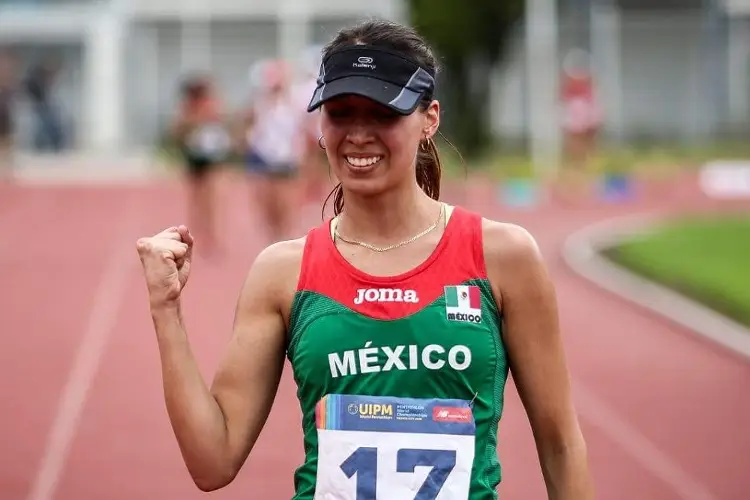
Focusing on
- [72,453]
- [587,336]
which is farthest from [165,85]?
[72,453]

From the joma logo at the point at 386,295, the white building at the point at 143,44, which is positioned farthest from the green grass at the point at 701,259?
the white building at the point at 143,44

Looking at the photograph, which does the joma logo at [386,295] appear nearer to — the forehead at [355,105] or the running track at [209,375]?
the forehead at [355,105]

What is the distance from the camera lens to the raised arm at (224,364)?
10.0ft

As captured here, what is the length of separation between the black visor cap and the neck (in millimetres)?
228

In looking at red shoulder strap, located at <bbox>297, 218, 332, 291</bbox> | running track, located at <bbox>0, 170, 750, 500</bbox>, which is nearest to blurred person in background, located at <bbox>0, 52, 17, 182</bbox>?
running track, located at <bbox>0, 170, 750, 500</bbox>

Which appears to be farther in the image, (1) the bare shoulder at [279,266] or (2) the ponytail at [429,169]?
(2) the ponytail at [429,169]

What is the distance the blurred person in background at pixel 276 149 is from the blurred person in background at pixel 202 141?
0.47 m

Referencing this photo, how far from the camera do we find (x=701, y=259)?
15.5m

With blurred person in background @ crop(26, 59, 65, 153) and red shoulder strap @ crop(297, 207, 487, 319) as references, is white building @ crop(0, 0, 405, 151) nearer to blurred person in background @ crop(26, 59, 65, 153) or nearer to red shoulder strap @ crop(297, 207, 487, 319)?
blurred person in background @ crop(26, 59, 65, 153)

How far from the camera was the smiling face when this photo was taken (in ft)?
9.95

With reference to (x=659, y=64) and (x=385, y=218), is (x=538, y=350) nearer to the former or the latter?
(x=385, y=218)

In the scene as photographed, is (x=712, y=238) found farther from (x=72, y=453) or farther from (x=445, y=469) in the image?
(x=445, y=469)

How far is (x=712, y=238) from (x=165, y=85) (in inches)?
989

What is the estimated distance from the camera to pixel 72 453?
26.8ft
